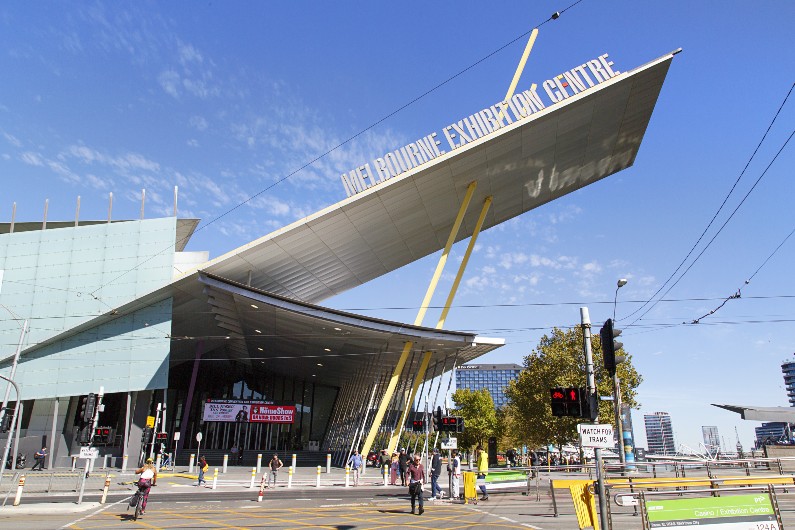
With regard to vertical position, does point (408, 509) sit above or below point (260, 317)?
below

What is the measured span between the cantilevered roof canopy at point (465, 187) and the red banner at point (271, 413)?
10582 mm

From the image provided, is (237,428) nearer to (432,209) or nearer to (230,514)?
(432,209)

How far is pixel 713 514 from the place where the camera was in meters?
8.87

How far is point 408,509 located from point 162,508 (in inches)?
309

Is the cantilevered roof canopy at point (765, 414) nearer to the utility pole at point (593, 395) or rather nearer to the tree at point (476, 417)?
the utility pole at point (593, 395)

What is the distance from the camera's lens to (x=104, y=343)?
35.2 m

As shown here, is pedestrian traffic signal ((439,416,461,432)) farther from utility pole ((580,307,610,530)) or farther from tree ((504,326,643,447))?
tree ((504,326,643,447))

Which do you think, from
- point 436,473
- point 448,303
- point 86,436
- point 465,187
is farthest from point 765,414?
point 86,436

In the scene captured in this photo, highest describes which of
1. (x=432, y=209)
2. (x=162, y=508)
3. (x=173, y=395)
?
(x=432, y=209)


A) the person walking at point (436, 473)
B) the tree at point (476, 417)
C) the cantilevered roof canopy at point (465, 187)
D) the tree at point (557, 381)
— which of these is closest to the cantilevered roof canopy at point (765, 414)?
the tree at point (557, 381)

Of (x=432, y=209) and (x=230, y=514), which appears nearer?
(x=230, y=514)

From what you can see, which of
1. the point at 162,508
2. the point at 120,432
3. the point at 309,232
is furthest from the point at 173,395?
the point at 162,508

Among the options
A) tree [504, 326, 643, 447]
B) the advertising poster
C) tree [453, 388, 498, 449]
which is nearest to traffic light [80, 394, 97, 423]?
the advertising poster

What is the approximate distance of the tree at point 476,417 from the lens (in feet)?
279
